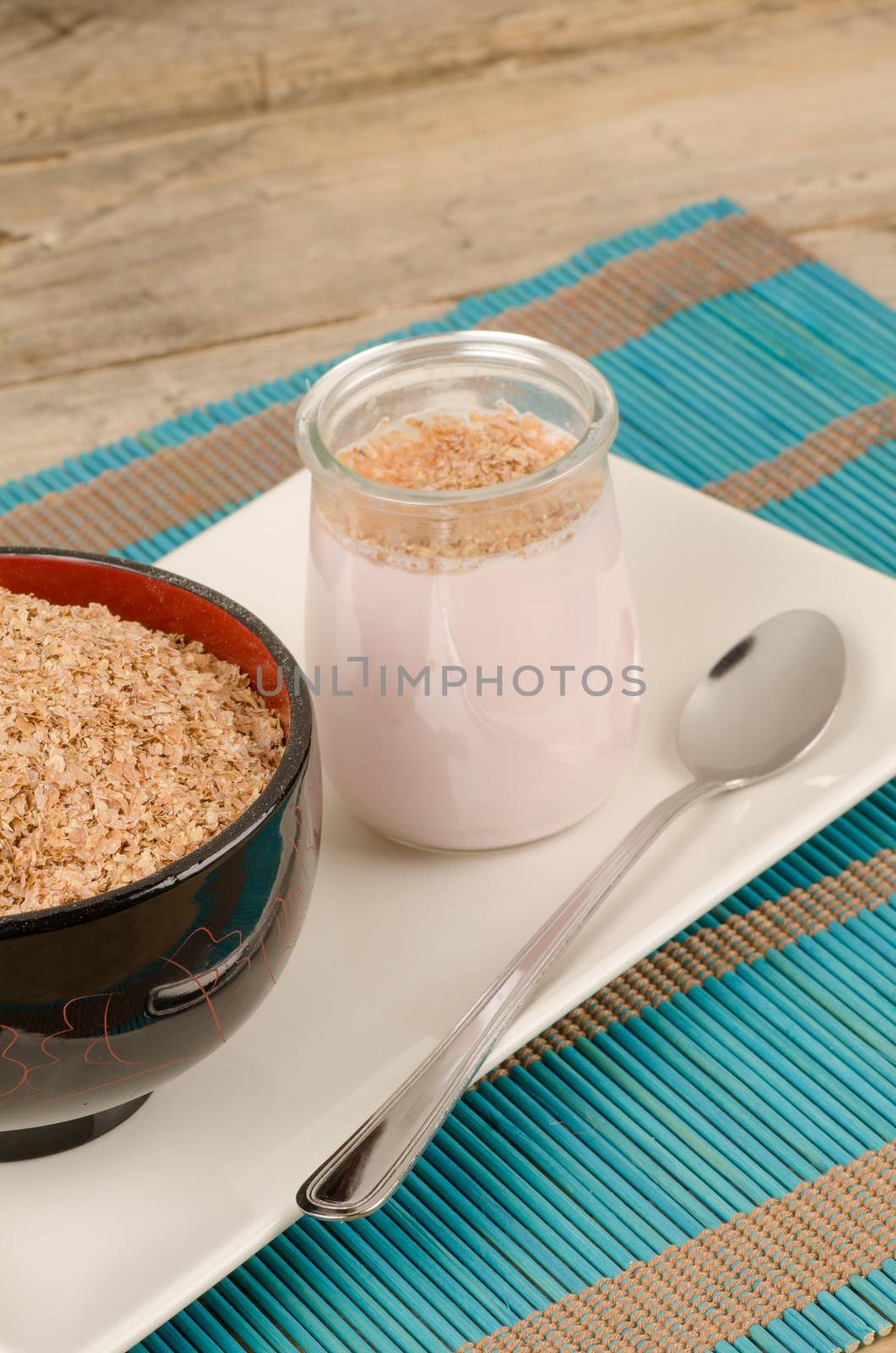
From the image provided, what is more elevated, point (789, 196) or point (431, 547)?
point (431, 547)

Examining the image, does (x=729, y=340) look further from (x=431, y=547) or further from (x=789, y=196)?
(x=431, y=547)

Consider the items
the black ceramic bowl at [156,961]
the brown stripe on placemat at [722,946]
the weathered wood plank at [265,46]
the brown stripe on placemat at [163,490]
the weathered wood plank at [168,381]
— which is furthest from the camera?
the weathered wood plank at [265,46]

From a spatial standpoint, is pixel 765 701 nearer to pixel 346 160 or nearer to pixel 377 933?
pixel 377 933

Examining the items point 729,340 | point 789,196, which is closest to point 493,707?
point 729,340

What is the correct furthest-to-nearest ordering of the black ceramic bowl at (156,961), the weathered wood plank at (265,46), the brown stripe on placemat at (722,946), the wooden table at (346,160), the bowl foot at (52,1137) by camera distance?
1. the weathered wood plank at (265,46)
2. the wooden table at (346,160)
3. the brown stripe on placemat at (722,946)
4. the bowl foot at (52,1137)
5. the black ceramic bowl at (156,961)

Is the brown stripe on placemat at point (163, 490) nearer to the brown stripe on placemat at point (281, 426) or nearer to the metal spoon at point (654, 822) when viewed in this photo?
the brown stripe on placemat at point (281, 426)

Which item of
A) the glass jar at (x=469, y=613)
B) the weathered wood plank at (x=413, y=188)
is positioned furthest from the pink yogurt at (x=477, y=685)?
the weathered wood plank at (x=413, y=188)
